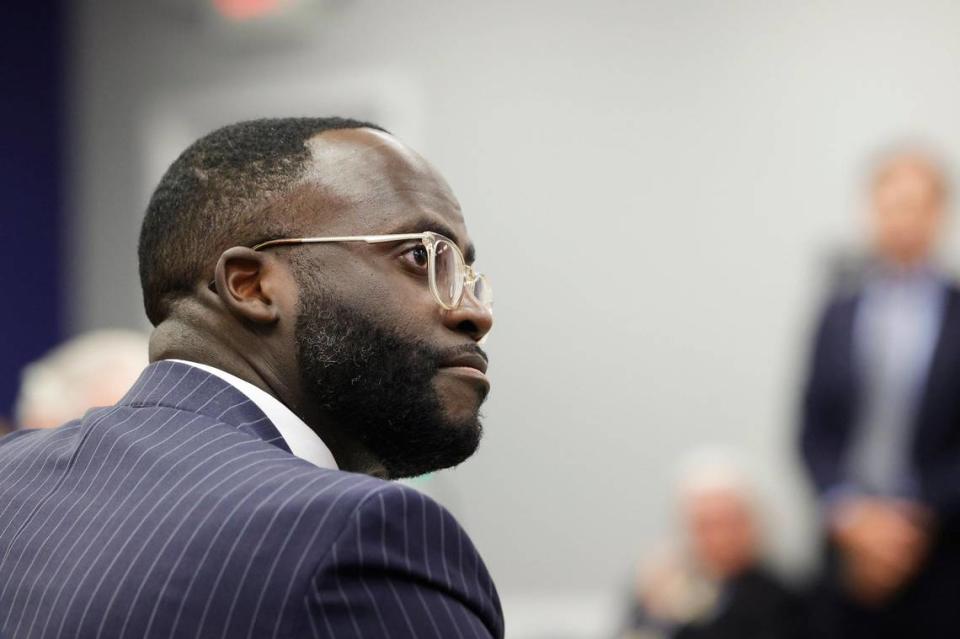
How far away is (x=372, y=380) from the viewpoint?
1.30m

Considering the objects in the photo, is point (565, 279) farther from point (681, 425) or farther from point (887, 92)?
point (887, 92)

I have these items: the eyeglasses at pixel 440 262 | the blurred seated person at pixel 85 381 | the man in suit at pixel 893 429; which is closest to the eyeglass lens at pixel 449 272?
the eyeglasses at pixel 440 262

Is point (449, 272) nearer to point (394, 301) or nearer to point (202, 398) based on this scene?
point (394, 301)

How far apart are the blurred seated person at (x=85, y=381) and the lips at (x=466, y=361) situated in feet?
4.02

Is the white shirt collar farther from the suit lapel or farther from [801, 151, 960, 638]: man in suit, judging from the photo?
[801, 151, 960, 638]: man in suit

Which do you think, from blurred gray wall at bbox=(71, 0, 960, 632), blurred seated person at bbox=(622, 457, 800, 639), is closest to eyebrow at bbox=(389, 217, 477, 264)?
blurred seated person at bbox=(622, 457, 800, 639)

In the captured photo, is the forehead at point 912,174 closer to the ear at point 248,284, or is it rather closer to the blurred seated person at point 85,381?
the blurred seated person at point 85,381

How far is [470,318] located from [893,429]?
2.24 m

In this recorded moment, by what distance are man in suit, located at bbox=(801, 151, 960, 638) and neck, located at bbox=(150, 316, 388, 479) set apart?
7.31ft

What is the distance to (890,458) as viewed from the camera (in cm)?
332

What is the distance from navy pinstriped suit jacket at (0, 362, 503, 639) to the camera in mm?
986

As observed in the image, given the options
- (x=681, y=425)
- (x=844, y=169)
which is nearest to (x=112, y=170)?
(x=681, y=425)

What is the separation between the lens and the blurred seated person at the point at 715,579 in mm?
3715

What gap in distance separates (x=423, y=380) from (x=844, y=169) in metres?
3.46
